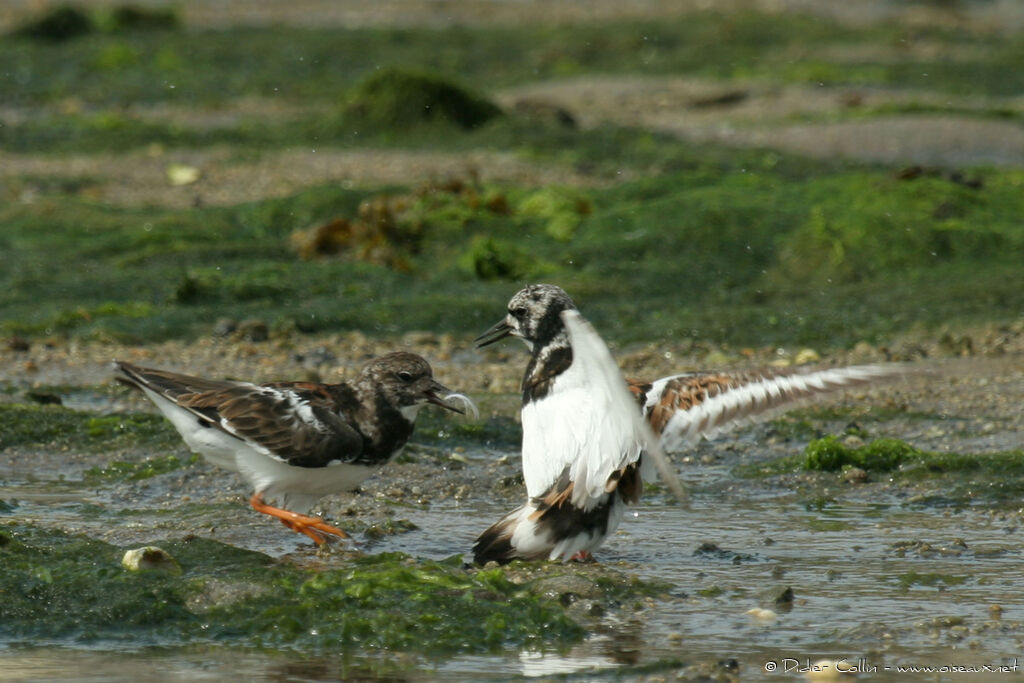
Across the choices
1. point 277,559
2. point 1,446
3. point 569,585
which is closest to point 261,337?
point 1,446

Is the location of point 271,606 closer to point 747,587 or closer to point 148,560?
point 148,560

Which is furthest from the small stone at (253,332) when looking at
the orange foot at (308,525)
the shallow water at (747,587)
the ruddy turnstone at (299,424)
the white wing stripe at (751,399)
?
the white wing stripe at (751,399)

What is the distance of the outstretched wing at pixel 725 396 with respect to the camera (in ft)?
19.1

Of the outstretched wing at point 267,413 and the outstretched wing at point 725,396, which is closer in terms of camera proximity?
the outstretched wing at point 725,396

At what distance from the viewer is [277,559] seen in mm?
6230

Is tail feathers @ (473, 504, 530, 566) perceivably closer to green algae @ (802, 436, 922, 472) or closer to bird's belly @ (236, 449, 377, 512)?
bird's belly @ (236, 449, 377, 512)

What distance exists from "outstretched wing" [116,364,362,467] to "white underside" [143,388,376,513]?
2cm

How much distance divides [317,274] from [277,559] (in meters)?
6.67

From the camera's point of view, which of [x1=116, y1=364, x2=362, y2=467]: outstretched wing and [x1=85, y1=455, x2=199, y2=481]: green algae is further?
[x1=85, y1=455, x2=199, y2=481]: green algae

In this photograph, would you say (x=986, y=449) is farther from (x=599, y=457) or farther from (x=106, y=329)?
(x=106, y=329)

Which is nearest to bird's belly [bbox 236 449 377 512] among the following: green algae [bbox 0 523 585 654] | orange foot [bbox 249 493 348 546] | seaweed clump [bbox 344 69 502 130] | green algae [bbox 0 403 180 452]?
orange foot [bbox 249 493 348 546]

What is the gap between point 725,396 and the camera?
603cm

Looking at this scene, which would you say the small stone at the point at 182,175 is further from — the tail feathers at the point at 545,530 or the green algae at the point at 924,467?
the tail feathers at the point at 545,530

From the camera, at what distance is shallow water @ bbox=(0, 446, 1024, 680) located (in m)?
5.07
